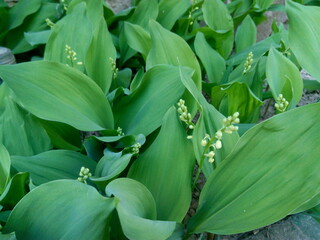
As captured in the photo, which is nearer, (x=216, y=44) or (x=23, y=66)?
(x=23, y=66)

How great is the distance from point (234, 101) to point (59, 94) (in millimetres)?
501

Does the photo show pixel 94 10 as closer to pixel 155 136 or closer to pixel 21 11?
pixel 21 11

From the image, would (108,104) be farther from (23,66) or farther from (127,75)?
(127,75)

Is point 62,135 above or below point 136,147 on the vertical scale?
below

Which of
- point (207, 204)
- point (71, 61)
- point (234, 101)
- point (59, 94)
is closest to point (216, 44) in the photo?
point (234, 101)

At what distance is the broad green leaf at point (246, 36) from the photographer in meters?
1.74

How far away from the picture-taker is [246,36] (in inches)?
68.7

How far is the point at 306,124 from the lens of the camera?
34.5 inches

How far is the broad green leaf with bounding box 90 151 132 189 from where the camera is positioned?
924mm

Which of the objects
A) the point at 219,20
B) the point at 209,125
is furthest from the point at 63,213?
the point at 219,20

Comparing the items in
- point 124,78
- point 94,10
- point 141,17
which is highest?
point 94,10

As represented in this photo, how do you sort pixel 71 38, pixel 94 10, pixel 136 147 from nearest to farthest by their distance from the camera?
pixel 136 147 → pixel 71 38 → pixel 94 10

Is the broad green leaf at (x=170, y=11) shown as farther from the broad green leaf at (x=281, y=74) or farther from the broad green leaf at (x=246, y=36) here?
the broad green leaf at (x=281, y=74)

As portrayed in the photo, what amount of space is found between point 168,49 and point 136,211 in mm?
621
